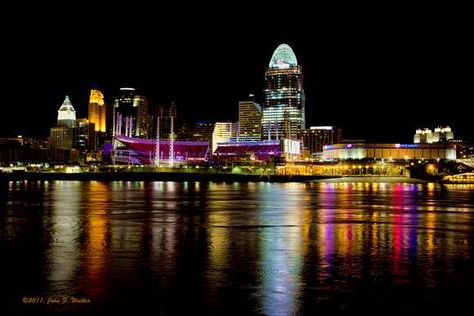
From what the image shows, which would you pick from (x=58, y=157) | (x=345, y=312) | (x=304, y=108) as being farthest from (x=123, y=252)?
(x=304, y=108)

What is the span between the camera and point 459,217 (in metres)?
22.2

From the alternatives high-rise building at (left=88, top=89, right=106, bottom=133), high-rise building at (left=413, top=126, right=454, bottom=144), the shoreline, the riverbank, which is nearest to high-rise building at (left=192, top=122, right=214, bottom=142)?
high-rise building at (left=88, top=89, right=106, bottom=133)

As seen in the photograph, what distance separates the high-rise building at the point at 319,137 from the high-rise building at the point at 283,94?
3679mm

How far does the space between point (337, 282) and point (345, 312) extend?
1.86 meters

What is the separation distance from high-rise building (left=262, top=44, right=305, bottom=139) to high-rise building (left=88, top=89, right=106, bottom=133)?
55184 millimetres

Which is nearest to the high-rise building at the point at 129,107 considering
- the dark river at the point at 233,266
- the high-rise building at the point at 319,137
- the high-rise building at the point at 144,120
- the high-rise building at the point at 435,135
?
the high-rise building at the point at 144,120

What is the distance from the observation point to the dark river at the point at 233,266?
8258 millimetres

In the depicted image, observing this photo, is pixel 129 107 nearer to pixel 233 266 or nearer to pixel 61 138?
pixel 61 138

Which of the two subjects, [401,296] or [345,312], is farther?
[401,296]

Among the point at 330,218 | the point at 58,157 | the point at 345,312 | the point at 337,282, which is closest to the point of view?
the point at 345,312

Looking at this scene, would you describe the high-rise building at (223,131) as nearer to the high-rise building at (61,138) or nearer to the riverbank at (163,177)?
the high-rise building at (61,138)

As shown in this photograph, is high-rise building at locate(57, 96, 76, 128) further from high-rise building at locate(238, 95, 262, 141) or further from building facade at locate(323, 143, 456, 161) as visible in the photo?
building facade at locate(323, 143, 456, 161)

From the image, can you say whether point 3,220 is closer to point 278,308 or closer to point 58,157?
point 278,308

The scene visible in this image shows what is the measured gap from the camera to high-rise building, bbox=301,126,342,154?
176750 millimetres
